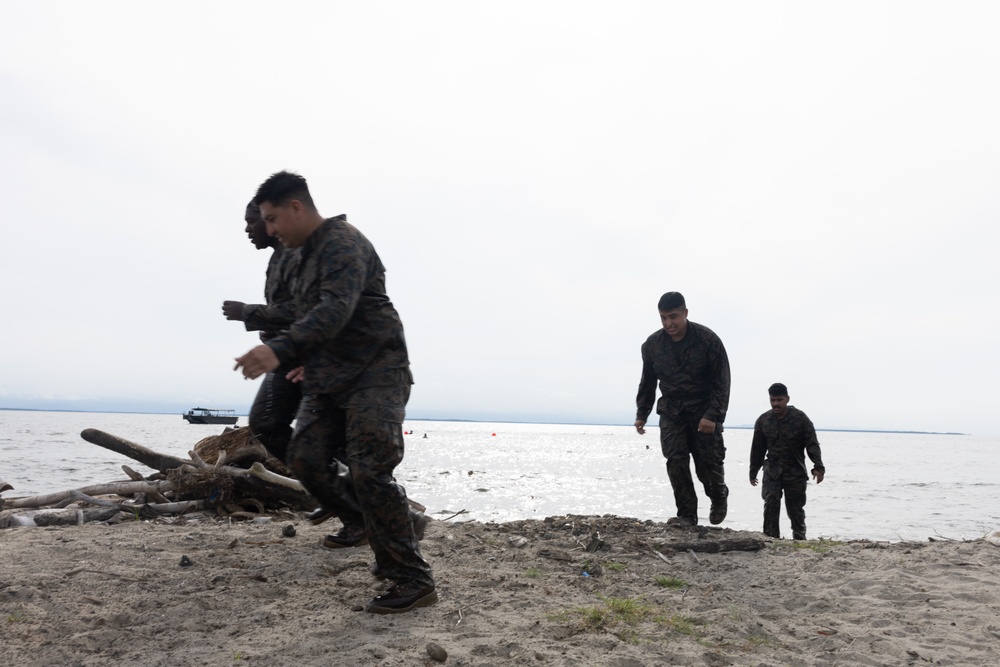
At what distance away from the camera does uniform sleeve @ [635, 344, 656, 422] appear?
24.7ft

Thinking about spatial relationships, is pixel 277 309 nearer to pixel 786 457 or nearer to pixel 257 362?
pixel 257 362

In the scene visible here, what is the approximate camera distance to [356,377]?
11.6ft

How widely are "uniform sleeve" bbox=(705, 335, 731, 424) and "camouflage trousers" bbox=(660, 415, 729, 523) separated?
222mm

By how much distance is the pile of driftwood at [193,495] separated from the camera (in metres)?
7.18

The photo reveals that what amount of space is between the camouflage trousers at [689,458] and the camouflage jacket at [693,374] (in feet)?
0.50

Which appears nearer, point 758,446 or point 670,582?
point 670,582

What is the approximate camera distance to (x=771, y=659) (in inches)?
Result: 126

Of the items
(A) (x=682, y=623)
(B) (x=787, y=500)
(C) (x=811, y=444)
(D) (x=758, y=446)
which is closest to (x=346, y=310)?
(A) (x=682, y=623)

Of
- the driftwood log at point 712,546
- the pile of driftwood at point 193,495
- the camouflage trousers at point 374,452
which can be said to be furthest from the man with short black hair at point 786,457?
the camouflage trousers at point 374,452

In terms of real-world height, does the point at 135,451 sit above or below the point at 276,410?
below

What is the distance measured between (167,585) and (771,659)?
343cm

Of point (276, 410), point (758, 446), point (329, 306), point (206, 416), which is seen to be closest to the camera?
point (329, 306)

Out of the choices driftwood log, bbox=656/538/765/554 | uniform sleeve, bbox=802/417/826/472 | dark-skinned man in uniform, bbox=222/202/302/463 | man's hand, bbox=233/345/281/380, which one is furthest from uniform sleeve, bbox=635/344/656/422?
man's hand, bbox=233/345/281/380

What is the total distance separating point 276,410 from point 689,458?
4.39 meters
